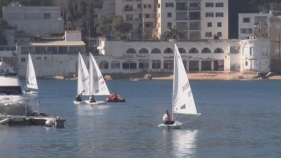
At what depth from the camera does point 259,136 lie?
222ft

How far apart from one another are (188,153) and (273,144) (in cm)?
664

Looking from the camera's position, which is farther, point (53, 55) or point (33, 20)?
point (33, 20)

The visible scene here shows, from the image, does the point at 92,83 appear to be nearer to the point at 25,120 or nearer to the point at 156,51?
the point at 25,120

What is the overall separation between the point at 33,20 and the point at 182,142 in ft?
386

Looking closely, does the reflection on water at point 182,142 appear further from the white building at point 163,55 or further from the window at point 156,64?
the window at point 156,64

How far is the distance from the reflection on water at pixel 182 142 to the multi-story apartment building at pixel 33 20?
111 metres

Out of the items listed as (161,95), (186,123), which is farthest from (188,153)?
(161,95)

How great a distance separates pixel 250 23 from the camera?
17212 centimetres

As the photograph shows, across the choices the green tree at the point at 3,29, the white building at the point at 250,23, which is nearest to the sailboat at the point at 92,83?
the white building at the point at 250,23

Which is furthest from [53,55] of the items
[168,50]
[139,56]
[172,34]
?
[172,34]

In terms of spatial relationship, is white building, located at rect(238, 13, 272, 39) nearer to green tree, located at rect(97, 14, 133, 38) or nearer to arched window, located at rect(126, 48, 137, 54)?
arched window, located at rect(126, 48, 137, 54)

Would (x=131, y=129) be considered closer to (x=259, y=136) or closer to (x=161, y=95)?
(x=259, y=136)

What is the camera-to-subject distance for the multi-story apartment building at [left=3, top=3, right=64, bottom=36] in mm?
178375

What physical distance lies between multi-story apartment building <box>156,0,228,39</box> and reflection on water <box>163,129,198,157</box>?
106228mm
